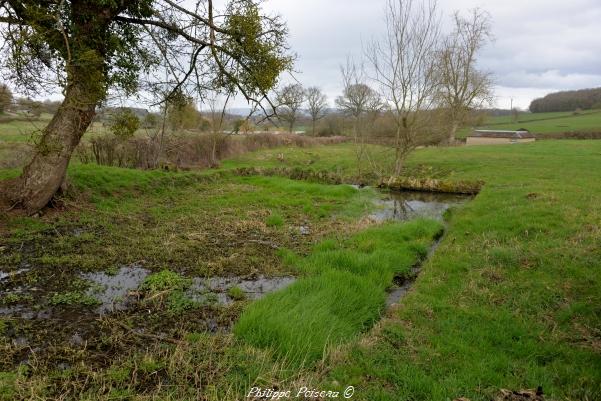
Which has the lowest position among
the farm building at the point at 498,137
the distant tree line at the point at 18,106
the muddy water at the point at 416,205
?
the muddy water at the point at 416,205

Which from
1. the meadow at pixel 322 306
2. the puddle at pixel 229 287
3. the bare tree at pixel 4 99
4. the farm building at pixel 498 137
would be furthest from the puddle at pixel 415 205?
the farm building at pixel 498 137

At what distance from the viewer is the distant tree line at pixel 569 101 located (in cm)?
7362

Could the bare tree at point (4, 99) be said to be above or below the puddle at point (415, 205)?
above

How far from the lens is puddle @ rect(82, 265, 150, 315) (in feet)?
17.9

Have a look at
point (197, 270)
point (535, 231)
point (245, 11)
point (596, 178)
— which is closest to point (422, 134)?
point (596, 178)

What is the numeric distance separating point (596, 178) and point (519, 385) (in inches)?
630

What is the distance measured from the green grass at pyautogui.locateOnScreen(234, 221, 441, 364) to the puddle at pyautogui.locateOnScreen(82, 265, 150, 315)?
1.83 meters

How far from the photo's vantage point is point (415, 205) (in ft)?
48.4

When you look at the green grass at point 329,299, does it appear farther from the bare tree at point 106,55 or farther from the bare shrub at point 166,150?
the bare shrub at point 166,150

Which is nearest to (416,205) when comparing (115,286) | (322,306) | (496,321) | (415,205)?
(415,205)

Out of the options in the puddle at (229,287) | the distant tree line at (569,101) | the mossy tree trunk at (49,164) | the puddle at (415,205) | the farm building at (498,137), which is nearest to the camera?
the puddle at (229,287)

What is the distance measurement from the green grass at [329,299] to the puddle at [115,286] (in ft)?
6.01

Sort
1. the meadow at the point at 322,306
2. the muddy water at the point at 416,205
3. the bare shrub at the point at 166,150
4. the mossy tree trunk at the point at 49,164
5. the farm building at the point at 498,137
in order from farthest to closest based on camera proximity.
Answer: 1. the farm building at the point at 498,137
2. the bare shrub at the point at 166,150
3. the muddy water at the point at 416,205
4. the mossy tree trunk at the point at 49,164
5. the meadow at the point at 322,306

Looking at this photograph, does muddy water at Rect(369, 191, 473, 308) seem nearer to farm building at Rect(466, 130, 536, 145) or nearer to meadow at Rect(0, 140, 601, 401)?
meadow at Rect(0, 140, 601, 401)
